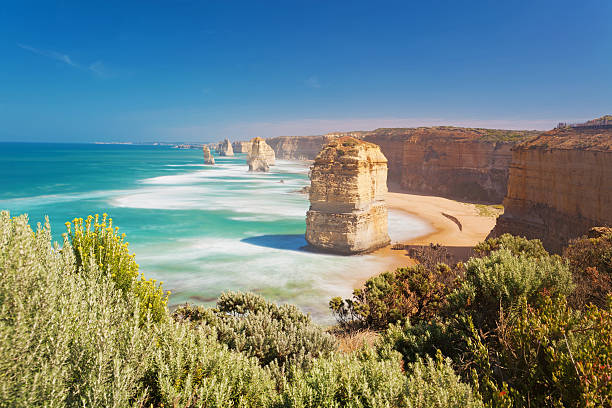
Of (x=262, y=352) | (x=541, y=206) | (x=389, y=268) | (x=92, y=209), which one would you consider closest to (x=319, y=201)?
(x=389, y=268)

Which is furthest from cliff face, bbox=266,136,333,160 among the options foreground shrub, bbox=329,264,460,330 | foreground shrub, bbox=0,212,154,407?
foreground shrub, bbox=0,212,154,407

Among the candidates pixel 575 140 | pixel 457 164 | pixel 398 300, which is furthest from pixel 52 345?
pixel 457 164

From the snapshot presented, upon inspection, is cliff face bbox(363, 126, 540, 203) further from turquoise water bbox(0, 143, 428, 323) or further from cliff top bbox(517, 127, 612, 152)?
cliff top bbox(517, 127, 612, 152)

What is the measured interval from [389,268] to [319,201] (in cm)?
662

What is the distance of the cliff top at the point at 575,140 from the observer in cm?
1909

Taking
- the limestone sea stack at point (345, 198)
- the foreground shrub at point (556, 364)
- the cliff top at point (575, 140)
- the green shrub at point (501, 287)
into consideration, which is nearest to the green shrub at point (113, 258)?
the foreground shrub at point (556, 364)

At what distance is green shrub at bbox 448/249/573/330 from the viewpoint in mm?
6898

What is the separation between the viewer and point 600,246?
11336 mm

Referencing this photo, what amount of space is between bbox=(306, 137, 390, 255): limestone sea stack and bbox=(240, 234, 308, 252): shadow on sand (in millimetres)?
2413

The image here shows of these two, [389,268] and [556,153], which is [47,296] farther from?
[556,153]

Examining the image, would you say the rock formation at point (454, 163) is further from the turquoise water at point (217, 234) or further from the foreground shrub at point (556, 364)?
the foreground shrub at point (556, 364)

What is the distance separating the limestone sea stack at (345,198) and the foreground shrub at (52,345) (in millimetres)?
19259

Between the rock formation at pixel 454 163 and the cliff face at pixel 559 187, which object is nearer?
the cliff face at pixel 559 187

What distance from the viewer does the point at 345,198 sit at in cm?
2289
